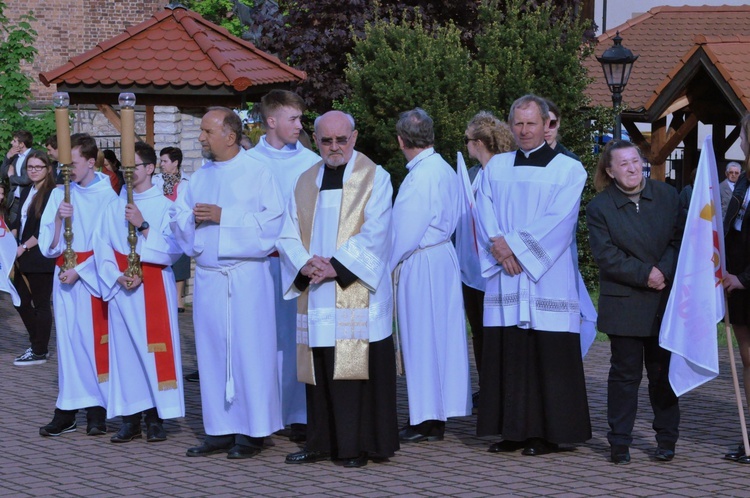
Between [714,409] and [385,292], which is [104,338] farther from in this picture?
[714,409]

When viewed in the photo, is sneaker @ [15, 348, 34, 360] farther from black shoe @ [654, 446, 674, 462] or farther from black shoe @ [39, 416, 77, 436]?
black shoe @ [654, 446, 674, 462]

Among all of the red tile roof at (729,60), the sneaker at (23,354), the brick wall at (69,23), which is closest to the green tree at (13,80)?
the sneaker at (23,354)

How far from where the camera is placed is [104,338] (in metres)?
8.81

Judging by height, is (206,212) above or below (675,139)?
below

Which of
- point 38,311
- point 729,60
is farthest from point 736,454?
point 729,60

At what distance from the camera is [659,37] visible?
29.9 m

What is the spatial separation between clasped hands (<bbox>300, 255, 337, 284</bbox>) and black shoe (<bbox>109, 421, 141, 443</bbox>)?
180 cm

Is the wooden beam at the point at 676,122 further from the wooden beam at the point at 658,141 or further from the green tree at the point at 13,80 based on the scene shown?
the green tree at the point at 13,80

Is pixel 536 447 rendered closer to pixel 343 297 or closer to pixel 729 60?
pixel 343 297

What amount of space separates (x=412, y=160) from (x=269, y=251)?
1174mm

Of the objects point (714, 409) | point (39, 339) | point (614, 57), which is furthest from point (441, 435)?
point (614, 57)

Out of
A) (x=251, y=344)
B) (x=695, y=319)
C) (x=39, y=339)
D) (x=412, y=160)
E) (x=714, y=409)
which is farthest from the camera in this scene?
(x=39, y=339)

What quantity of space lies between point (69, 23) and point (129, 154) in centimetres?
3047

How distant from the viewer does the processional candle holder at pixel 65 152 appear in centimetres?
804
